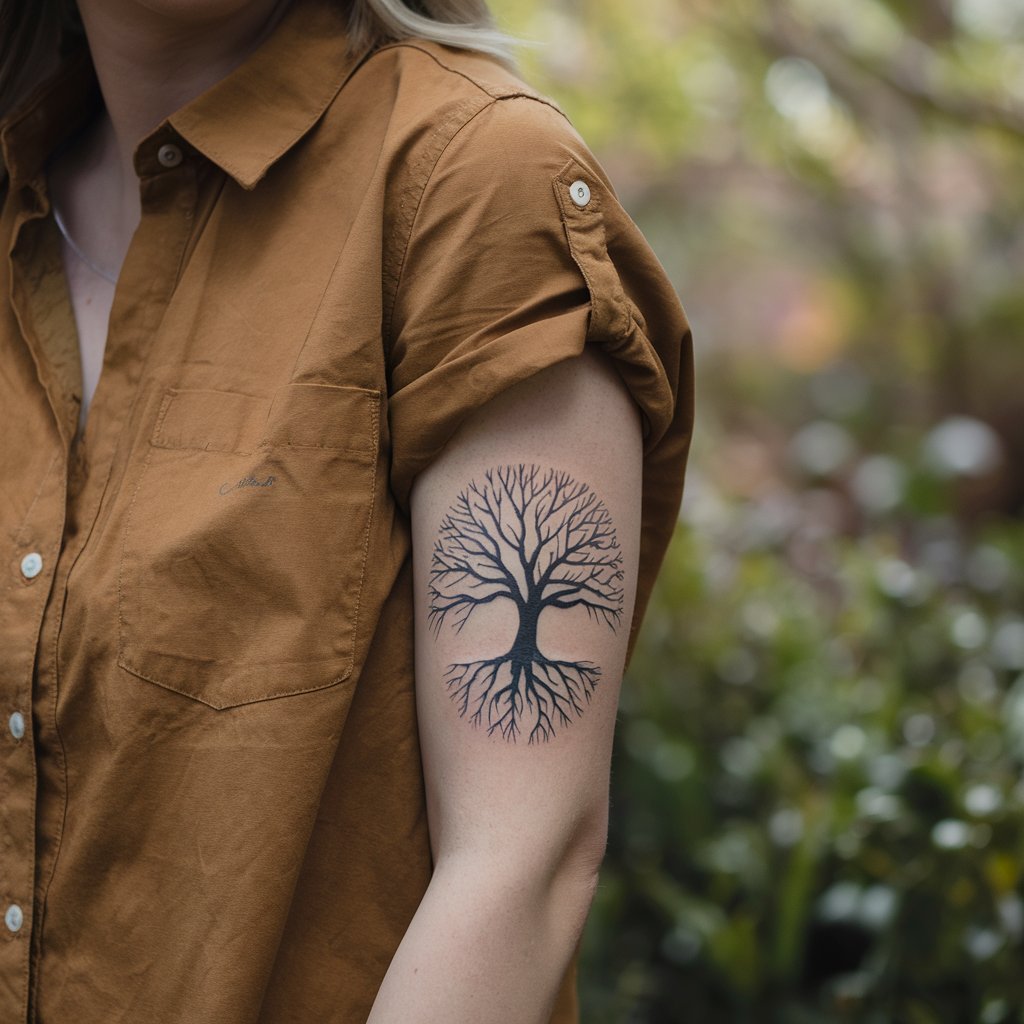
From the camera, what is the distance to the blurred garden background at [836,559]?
8.02 ft

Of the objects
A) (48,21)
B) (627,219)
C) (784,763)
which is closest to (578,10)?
(784,763)

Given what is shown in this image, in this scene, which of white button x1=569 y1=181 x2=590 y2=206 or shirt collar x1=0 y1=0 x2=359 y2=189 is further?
shirt collar x1=0 y1=0 x2=359 y2=189

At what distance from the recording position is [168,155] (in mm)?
1341

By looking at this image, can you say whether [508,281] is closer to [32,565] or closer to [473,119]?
[473,119]

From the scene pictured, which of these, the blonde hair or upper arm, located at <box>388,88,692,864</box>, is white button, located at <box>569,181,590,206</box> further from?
the blonde hair

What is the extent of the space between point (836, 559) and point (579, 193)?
317 cm

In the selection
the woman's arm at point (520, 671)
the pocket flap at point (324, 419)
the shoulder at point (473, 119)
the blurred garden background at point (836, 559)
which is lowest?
the blurred garden background at point (836, 559)

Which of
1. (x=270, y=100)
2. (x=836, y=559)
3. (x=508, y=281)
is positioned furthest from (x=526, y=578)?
(x=836, y=559)

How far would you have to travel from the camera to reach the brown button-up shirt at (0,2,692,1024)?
114 centimetres

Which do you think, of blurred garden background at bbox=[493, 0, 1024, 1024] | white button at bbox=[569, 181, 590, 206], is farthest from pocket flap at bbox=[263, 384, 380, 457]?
blurred garden background at bbox=[493, 0, 1024, 1024]

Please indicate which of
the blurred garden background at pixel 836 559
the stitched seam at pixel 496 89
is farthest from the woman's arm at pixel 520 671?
the blurred garden background at pixel 836 559

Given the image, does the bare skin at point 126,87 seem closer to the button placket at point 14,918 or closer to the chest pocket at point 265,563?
the chest pocket at point 265,563

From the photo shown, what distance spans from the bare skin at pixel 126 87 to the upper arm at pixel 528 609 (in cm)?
46

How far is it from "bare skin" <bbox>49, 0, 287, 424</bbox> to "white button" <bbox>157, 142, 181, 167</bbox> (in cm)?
13
